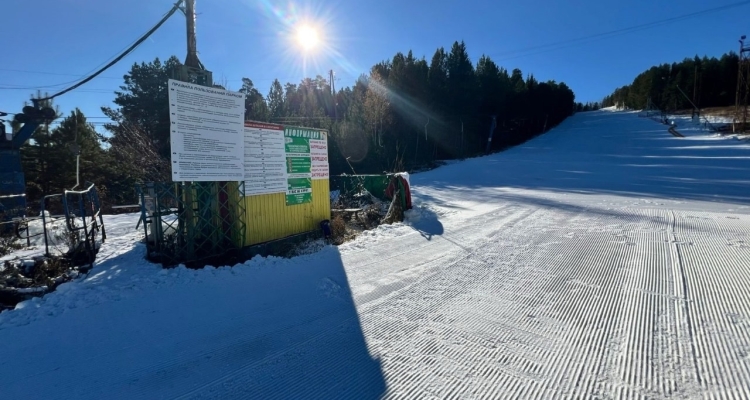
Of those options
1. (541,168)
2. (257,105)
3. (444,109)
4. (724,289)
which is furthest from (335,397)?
(444,109)

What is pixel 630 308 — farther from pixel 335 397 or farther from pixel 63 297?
pixel 63 297

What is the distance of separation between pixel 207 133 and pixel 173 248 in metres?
2.21

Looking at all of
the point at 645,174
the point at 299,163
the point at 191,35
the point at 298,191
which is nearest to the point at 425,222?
the point at 298,191

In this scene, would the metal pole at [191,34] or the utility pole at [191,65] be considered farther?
the metal pole at [191,34]

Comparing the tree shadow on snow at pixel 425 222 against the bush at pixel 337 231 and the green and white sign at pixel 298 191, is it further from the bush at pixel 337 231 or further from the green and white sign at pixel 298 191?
the green and white sign at pixel 298 191

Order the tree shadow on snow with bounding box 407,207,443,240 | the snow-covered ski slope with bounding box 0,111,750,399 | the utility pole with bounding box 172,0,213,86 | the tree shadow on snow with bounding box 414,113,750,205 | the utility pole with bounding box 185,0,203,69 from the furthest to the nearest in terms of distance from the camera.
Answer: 1. the tree shadow on snow with bounding box 414,113,750,205
2. the tree shadow on snow with bounding box 407,207,443,240
3. the utility pole with bounding box 185,0,203,69
4. the utility pole with bounding box 172,0,213,86
5. the snow-covered ski slope with bounding box 0,111,750,399

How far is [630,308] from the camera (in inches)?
148

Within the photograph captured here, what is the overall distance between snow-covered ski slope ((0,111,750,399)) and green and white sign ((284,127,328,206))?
205 cm

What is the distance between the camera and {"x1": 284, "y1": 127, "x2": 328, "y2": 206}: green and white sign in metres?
8.14

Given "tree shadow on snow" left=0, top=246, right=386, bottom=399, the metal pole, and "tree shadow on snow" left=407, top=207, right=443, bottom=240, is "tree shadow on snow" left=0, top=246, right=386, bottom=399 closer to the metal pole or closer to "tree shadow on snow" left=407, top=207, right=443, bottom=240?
"tree shadow on snow" left=407, top=207, right=443, bottom=240

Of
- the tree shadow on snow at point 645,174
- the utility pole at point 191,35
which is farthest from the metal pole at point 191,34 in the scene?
the tree shadow on snow at point 645,174

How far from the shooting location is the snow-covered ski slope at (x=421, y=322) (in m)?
2.70

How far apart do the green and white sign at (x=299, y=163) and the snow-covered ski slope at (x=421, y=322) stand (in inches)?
80.7

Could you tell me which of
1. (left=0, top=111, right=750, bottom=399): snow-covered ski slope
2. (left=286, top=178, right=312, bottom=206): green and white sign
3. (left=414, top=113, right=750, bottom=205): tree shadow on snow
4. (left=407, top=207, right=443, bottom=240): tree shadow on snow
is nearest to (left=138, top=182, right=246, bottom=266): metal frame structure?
(left=0, top=111, right=750, bottom=399): snow-covered ski slope
